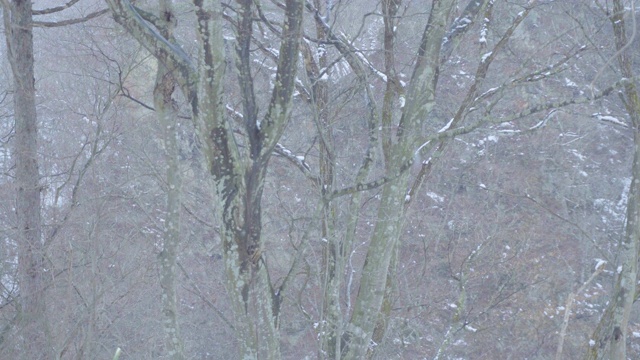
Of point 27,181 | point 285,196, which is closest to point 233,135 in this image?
point 27,181

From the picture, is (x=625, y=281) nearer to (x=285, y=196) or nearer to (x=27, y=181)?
(x=27, y=181)

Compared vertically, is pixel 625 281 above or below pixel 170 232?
below

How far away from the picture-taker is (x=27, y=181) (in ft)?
22.2

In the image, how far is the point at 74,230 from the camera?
27.3 feet

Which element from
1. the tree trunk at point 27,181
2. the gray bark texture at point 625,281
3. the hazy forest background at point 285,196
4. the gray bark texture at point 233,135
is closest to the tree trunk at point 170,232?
the hazy forest background at point 285,196

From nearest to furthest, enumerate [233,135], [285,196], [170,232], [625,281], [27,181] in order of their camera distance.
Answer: [233,135]
[170,232]
[625,281]
[27,181]
[285,196]

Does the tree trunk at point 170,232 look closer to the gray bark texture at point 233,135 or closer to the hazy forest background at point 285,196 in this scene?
the hazy forest background at point 285,196

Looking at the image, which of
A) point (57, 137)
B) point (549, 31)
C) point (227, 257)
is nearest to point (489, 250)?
point (549, 31)

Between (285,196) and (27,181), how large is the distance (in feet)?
21.0

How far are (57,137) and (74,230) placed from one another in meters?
5.02

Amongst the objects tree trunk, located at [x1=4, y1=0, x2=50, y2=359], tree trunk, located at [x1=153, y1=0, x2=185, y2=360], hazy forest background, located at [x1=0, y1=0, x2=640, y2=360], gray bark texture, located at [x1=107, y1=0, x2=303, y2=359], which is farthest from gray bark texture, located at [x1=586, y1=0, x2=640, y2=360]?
tree trunk, located at [x1=4, y1=0, x2=50, y2=359]

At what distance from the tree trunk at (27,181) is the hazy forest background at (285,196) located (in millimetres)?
25

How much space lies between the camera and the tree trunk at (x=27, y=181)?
6.45 meters

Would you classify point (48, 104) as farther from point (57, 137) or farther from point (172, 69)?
point (172, 69)
